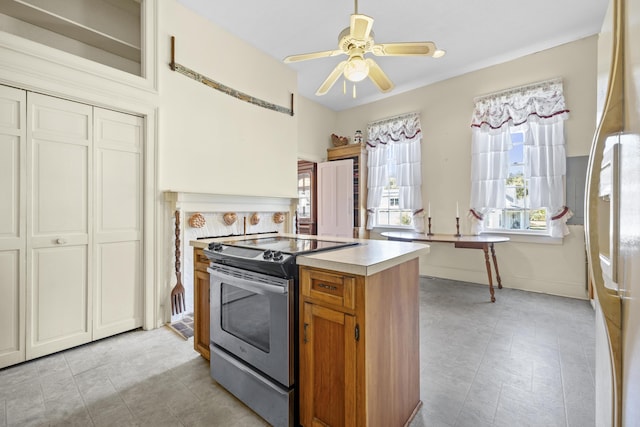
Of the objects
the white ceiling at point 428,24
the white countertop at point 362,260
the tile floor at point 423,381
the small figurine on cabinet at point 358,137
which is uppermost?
the white ceiling at point 428,24

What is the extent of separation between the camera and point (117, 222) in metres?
2.54

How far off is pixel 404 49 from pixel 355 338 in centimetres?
210

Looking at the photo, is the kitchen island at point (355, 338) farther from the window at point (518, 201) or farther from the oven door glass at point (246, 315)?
the window at point (518, 201)

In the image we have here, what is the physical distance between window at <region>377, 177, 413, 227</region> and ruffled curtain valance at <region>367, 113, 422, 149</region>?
706 millimetres

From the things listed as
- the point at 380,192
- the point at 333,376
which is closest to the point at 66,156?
the point at 333,376

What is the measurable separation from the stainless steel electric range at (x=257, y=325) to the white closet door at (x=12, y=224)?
1.48 metres

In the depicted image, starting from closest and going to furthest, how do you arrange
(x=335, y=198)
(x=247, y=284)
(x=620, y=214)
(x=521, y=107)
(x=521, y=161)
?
(x=620, y=214) < (x=247, y=284) < (x=521, y=107) < (x=521, y=161) < (x=335, y=198)

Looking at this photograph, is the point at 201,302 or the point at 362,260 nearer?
the point at 362,260

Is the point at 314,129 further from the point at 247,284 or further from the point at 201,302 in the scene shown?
the point at 247,284

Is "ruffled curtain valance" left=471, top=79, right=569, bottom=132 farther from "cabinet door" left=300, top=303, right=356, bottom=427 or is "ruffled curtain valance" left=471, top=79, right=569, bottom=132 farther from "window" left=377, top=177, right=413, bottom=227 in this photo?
"cabinet door" left=300, top=303, right=356, bottom=427

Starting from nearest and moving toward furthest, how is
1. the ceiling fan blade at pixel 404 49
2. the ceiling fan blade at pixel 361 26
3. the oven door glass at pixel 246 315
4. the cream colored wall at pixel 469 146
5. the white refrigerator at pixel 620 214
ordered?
1. the white refrigerator at pixel 620 214
2. the oven door glass at pixel 246 315
3. the ceiling fan blade at pixel 361 26
4. the ceiling fan blade at pixel 404 49
5. the cream colored wall at pixel 469 146

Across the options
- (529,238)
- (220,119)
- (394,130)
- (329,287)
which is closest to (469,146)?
(394,130)

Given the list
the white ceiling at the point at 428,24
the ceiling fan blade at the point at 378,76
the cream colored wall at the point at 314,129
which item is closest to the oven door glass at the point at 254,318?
the ceiling fan blade at the point at 378,76

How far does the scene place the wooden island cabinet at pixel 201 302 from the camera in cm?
201
